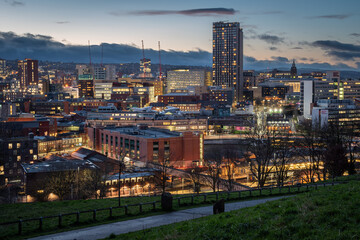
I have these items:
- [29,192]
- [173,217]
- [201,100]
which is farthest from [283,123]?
[173,217]

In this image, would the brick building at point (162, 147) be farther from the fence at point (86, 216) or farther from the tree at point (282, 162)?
the fence at point (86, 216)

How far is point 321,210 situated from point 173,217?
21.1 ft

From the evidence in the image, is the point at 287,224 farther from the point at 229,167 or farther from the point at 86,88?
the point at 86,88

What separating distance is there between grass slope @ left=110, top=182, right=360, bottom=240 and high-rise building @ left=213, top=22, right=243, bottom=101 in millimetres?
177959

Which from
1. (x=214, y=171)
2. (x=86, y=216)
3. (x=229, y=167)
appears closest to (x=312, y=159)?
(x=229, y=167)

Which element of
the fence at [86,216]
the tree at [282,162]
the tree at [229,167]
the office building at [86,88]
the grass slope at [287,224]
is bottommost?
the tree at [229,167]

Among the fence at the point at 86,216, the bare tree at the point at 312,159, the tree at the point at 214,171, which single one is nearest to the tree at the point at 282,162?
the bare tree at the point at 312,159

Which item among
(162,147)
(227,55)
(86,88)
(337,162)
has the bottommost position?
(162,147)

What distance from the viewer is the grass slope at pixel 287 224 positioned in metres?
9.18

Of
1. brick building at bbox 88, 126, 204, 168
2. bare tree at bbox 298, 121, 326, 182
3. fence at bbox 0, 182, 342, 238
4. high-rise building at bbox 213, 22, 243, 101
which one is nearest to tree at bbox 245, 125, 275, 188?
bare tree at bbox 298, 121, 326, 182

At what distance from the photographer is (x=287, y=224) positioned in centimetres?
994

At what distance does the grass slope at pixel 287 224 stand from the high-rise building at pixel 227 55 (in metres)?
178

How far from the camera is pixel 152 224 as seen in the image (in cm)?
1432

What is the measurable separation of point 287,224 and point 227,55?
609 ft
